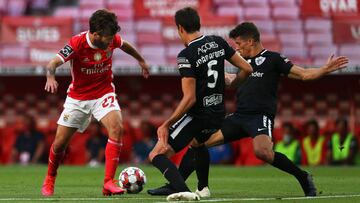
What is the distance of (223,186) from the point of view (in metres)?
13.8

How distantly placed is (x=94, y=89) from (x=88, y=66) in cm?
29

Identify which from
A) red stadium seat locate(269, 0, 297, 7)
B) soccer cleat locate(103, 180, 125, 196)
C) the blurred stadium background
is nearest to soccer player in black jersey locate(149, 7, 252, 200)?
soccer cleat locate(103, 180, 125, 196)

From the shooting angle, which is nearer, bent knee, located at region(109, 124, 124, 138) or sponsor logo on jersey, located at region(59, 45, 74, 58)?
sponsor logo on jersey, located at region(59, 45, 74, 58)

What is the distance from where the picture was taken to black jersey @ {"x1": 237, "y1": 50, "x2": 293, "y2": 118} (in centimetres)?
1183

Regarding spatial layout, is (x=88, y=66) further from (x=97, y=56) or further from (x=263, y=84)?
(x=263, y=84)

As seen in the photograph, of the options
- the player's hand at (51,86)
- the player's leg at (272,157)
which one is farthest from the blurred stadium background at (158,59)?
the player's hand at (51,86)

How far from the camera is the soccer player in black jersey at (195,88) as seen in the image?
10.0 meters

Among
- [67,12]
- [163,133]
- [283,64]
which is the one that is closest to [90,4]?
[67,12]

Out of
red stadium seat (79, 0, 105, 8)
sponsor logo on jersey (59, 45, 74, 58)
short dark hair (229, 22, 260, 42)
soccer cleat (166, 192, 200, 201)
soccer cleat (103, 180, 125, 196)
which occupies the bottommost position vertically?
soccer cleat (103, 180, 125, 196)

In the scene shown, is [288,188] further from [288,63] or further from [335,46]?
[335,46]

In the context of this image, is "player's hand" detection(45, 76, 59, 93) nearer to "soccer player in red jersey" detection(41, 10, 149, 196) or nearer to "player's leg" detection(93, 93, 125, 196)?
"soccer player in red jersey" detection(41, 10, 149, 196)

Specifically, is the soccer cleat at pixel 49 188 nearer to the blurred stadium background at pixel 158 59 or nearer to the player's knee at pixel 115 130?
the player's knee at pixel 115 130

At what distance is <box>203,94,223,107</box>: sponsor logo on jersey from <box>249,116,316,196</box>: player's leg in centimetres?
121

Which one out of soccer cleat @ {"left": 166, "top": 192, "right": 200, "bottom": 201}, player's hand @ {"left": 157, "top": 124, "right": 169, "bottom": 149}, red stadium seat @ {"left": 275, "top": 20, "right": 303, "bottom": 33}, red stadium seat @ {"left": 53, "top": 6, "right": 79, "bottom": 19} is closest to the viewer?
soccer cleat @ {"left": 166, "top": 192, "right": 200, "bottom": 201}
